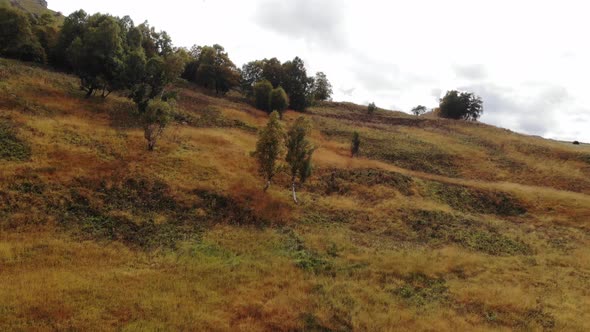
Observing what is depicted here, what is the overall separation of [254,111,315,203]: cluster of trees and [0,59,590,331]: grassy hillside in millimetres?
2741

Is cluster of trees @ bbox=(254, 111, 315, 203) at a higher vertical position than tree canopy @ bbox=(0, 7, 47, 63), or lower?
lower

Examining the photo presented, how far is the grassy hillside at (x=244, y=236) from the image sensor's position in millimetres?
18516

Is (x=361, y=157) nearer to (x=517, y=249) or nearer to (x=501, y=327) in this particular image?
(x=517, y=249)

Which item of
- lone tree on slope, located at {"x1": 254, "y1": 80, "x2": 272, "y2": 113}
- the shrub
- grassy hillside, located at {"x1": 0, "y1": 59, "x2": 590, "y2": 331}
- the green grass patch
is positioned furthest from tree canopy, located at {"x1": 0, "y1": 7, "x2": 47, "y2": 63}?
the green grass patch

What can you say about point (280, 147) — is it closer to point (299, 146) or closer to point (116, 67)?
point (299, 146)

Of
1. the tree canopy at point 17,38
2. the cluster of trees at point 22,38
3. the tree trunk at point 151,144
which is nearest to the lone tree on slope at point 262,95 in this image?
the cluster of trees at point 22,38

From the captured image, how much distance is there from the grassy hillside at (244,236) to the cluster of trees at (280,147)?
2.74 m

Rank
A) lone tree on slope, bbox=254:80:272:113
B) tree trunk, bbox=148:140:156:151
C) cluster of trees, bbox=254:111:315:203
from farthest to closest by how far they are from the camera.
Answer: lone tree on slope, bbox=254:80:272:113, tree trunk, bbox=148:140:156:151, cluster of trees, bbox=254:111:315:203

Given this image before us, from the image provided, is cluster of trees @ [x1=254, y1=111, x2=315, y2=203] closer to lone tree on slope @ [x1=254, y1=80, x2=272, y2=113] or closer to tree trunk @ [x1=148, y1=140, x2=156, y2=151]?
tree trunk @ [x1=148, y1=140, x2=156, y2=151]

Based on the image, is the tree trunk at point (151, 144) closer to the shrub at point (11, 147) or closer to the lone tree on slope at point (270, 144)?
the shrub at point (11, 147)

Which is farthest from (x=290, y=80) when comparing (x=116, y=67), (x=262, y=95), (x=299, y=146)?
(x=299, y=146)

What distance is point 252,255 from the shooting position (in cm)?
2538

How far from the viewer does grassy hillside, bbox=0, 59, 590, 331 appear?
18.5 meters

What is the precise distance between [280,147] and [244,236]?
11096 millimetres
